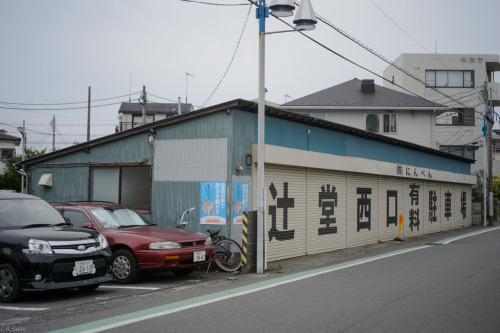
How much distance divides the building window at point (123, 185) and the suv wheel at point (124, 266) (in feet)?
12.9

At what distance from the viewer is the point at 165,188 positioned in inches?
538

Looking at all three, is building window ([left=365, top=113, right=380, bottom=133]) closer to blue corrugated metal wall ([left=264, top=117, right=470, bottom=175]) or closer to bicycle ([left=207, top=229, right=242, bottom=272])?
blue corrugated metal wall ([left=264, top=117, right=470, bottom=175])

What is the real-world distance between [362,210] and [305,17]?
10.0 metres

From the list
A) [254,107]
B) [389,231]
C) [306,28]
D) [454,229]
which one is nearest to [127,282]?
[254,107]

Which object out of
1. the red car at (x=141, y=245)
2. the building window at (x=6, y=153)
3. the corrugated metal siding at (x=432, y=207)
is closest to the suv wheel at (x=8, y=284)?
the red car at (x=141, y=245)

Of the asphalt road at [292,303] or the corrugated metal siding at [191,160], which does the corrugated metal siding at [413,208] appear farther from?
the corrugated metal siding at [191,160]

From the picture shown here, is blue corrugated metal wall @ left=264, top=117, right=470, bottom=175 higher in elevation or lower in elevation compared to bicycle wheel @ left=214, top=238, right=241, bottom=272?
higher

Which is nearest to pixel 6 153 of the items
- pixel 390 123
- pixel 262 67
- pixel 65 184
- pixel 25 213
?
pixel 390 123

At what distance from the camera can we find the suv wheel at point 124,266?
394 inches

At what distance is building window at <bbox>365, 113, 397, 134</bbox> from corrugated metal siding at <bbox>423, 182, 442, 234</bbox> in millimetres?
8636

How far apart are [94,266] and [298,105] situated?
2871cm

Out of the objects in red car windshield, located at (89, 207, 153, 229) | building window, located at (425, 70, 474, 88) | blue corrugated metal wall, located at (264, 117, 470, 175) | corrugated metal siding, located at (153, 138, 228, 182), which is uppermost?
building window, located at (425, 70, 474, 88)

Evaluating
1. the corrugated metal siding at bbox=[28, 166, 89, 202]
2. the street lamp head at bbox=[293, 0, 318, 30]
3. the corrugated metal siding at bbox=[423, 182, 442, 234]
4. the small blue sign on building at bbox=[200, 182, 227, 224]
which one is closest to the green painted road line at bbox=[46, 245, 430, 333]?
the small blue sign on building at bbox=[200, 182, 227, 224]

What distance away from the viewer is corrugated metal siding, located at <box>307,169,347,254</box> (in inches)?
630
